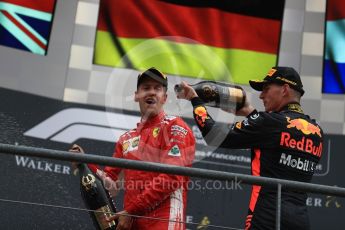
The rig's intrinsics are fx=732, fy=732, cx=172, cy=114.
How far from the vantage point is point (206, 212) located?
4.64m

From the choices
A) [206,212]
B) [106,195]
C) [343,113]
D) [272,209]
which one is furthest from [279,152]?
[343,113]

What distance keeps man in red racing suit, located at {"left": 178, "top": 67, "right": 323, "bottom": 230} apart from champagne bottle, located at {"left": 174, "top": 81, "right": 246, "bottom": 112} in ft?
0.66

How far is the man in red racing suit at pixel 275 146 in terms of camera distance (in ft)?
9.64

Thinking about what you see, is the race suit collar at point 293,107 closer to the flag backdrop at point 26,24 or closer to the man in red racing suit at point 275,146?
the man in red racing suit at point 275,146

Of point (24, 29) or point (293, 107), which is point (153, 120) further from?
point (24, 29)

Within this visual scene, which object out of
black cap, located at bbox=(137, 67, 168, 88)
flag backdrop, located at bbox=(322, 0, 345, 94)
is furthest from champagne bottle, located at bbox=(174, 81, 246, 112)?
flag backdrop, located at bbox=(322, 0, 345, 94)

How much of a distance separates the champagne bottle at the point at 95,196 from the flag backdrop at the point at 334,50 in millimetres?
2242

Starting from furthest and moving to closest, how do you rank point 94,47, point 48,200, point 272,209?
point 94,47, point 48,200, point 272,209

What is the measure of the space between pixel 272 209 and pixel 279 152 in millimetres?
252

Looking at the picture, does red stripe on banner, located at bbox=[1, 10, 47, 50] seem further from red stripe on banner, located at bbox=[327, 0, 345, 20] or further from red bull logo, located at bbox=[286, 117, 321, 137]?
red bull logo, located at bbox=[286, 117, 321, 137]

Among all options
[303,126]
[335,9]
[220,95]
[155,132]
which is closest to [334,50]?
[335,9]

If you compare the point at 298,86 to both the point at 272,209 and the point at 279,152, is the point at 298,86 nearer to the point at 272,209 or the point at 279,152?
the point at 279,152

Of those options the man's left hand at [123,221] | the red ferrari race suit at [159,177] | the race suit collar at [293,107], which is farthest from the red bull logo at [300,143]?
the man's left hand at [123,221]

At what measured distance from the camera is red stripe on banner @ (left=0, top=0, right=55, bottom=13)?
182 inches
